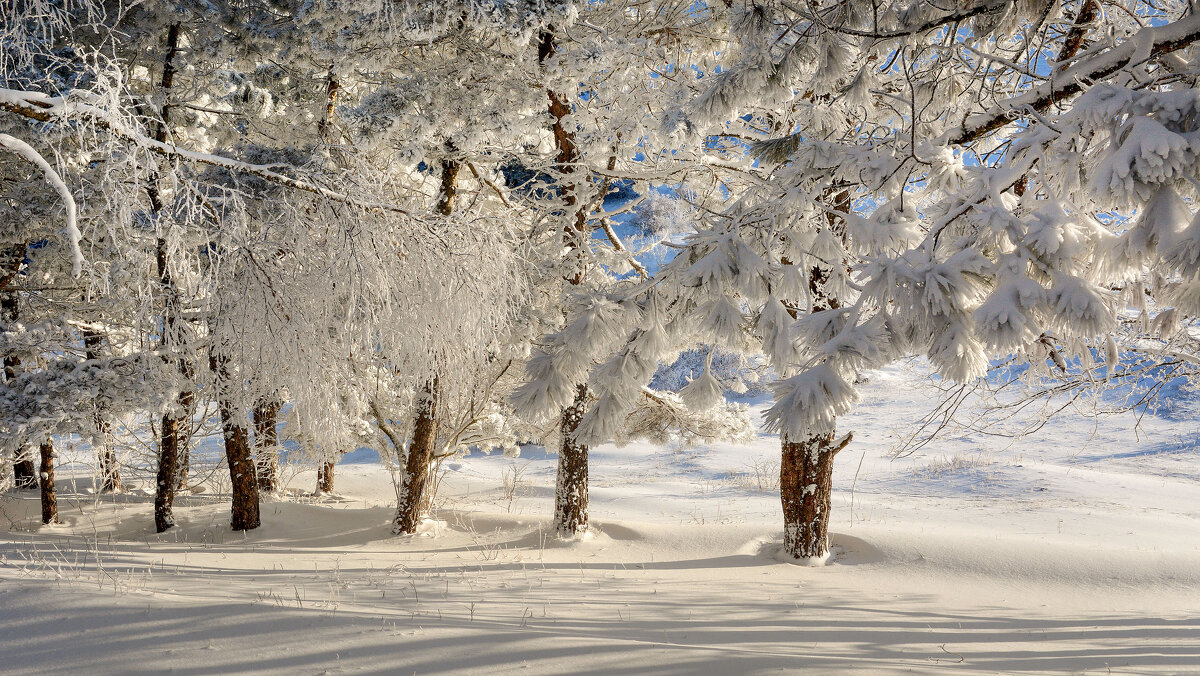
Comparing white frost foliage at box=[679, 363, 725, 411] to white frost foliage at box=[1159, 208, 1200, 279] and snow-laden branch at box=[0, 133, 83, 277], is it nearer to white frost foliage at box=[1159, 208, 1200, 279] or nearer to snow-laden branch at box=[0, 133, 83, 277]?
white frost foliage at box=[1159, 208, 1200, 279]

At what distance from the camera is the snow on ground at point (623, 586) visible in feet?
12.3

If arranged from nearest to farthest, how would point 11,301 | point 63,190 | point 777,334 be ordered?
point 63,190 < point 777,334 < point 11,301

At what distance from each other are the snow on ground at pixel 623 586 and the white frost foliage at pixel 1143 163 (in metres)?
2.62

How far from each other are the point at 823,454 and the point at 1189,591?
11.5 ft

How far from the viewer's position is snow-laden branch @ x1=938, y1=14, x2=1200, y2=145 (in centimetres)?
350

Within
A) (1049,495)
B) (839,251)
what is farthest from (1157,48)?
(1049,495)

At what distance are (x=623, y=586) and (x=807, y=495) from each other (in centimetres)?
266

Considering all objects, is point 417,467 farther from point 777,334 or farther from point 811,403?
point 811,403

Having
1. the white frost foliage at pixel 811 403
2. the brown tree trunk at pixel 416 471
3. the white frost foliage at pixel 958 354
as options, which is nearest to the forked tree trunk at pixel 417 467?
the brown tree trunk at pixel 416 471

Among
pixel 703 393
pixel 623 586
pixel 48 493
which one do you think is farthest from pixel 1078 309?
pixel 48 493

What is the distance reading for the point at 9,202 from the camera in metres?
8.38

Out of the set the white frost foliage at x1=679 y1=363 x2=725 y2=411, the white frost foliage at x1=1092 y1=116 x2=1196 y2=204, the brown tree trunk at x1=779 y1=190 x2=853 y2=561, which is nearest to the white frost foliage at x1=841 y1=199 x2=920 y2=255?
the white frost foliage at x1=1092 y1=116 x2=1196 y2=204

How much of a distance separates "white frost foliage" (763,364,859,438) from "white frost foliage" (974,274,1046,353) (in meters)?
0.64

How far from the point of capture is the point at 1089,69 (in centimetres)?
381
